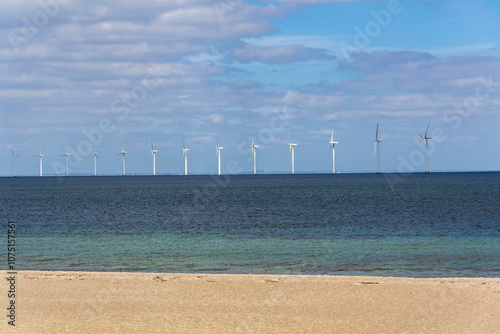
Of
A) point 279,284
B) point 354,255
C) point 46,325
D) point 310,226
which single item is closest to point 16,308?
point 46,325

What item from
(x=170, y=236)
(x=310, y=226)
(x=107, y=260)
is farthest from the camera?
(x=310, y=226)

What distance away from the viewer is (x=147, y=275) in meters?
23.9

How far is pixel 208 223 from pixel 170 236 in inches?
503

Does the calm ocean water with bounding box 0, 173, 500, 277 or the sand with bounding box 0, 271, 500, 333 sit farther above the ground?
the sand with bounding box 0, 271, 500, 333

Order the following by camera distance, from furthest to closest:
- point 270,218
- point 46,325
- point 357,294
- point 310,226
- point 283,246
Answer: point 270,218, point 310,226, point 283,246, point 357,294, point 46,325

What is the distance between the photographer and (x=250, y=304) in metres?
Result: 18.1

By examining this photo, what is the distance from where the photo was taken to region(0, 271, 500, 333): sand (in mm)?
15375

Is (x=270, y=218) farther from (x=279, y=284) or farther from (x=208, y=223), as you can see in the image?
(x=279, y=284)

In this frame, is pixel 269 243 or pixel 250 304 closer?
pixel 250 304

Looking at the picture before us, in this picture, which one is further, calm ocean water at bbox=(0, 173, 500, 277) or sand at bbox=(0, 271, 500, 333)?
calm ocean water at bbox=(0, 173, 500, 277)

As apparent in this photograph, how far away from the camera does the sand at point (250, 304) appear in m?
15.4

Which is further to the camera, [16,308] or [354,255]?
[354,255]

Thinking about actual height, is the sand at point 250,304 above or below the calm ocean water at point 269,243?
above

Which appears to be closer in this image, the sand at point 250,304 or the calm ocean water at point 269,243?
the sand at point 250,304
